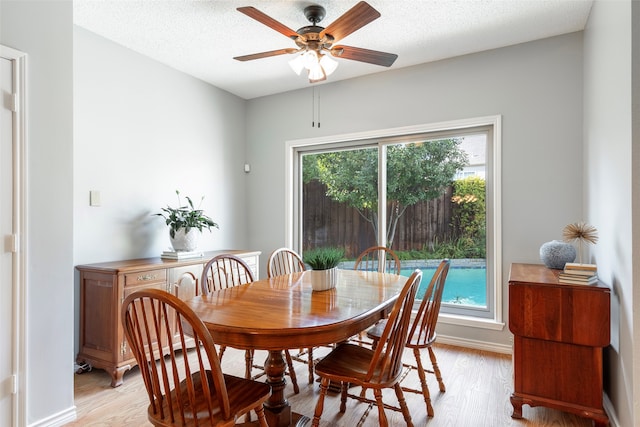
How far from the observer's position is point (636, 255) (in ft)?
5.40

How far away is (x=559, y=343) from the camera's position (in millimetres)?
2066

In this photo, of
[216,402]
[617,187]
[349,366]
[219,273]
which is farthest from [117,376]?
[617,187]

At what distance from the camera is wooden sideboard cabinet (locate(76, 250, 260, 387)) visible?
2.58m

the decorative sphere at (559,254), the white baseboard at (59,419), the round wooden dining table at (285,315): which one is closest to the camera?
the round wooden dining table at (285,315)

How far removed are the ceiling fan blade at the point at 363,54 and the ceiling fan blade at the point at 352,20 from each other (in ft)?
0.37

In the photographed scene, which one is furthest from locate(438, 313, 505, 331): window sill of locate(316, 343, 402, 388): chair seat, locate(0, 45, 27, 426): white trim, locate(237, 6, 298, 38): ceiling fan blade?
locate(0, 45, 27, 426): white trim

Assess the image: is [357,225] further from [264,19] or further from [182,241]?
[264,19]

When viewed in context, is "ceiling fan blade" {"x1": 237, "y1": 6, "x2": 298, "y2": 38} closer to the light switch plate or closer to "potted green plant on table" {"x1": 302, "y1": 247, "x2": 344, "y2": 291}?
"potted green plant on table" {"x1": 302, "y1": 247, "x2": 344, "y2": 291}

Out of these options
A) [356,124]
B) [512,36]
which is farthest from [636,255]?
[356,124]

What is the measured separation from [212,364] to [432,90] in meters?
3.12

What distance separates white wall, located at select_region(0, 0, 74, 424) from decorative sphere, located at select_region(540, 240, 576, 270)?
10.2ft

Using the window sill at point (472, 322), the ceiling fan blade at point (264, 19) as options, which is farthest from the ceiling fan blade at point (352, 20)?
the window sill at point (472, 322)

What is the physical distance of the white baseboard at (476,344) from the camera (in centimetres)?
314

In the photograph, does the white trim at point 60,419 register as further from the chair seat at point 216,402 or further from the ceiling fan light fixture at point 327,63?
the ceiling fan light fixture at point 327,63
